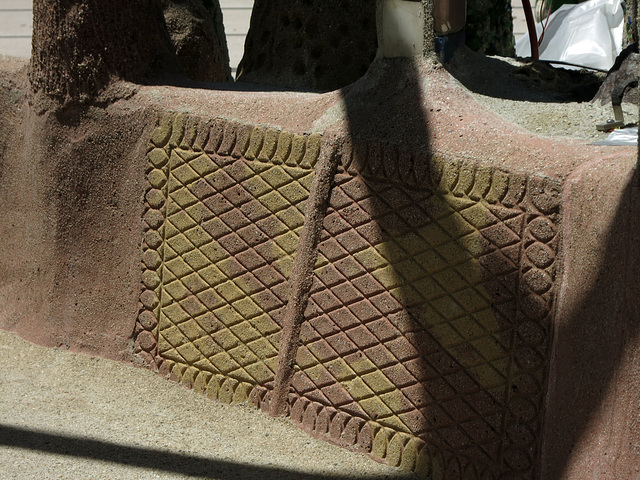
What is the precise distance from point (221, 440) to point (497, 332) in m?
1.00

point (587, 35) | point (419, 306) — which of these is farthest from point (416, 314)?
point (587, 35)

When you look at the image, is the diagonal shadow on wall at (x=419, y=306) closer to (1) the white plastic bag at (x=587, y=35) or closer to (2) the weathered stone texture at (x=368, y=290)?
(2) the weathered stone texture at (x=368, y=290)

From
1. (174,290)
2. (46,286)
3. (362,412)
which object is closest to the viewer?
(362,412)

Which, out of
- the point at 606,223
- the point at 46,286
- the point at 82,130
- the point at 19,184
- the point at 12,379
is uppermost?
the point at 606,223

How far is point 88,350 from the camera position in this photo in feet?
11.5

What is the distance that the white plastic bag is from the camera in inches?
219

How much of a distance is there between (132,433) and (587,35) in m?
3.96

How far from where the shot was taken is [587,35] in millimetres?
5719

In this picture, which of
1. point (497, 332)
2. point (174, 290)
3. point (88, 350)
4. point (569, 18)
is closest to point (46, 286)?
point (88, 350)

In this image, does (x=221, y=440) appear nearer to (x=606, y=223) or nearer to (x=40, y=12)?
(x=606, y=223)

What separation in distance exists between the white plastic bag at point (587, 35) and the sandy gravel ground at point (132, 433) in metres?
3.37

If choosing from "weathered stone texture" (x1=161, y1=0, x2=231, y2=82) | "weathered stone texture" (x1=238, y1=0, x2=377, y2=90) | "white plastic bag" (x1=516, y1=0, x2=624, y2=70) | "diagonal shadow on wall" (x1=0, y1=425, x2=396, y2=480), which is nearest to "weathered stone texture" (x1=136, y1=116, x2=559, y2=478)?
"diagonal shadow on wall" (x1=0, y1=425, x2=396, y2=480)

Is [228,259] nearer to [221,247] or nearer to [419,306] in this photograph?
[221,247]

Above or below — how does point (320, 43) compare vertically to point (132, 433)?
above
